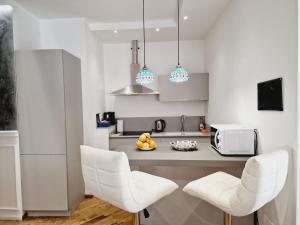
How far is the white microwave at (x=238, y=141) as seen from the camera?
74.3 inches

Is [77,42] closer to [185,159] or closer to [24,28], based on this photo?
[24,28]

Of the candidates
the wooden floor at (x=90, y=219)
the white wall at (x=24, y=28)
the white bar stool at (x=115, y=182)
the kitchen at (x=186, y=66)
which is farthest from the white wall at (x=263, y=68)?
the white wall at (x=24, y=28)

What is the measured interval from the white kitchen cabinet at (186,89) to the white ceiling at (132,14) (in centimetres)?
81

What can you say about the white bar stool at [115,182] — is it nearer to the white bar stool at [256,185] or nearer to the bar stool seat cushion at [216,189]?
the bar stool seat cushion at [216,189]

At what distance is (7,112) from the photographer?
8.03 feet

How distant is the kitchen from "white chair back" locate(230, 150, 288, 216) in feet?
0.72

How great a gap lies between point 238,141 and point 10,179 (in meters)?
2.65

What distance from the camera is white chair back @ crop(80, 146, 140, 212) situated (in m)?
1.31

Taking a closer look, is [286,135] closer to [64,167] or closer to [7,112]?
[64,167]

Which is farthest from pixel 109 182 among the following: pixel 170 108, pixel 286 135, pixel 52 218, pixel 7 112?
pixel 170 108

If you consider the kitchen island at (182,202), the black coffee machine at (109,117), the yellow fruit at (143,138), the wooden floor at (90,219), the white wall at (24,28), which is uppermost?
the white wall at (24,28)

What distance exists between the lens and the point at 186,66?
414cm

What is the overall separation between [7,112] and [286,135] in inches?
113

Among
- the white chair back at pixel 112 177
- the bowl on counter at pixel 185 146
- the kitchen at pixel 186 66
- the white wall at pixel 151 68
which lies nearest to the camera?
the white chair back at pixel 112 177
